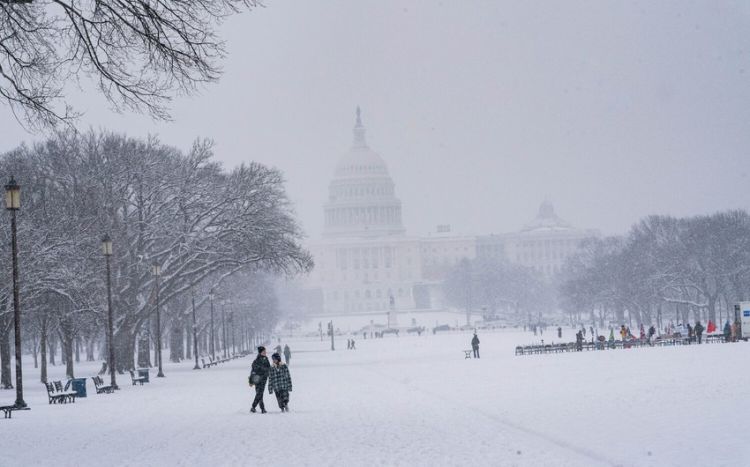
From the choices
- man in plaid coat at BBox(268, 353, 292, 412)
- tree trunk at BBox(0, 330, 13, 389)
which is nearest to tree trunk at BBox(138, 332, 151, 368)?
tree trunk at BBox(0, 330, 13, 389)

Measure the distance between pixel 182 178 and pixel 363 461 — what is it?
3972 cm

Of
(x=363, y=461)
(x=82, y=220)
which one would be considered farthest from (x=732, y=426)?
(x=82, y=220)

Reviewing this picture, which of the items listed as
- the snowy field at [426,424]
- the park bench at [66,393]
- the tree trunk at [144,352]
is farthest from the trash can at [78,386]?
the tree trunk at [144,352]

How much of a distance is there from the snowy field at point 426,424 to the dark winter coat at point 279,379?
0.64 m

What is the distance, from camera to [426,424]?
21.1m

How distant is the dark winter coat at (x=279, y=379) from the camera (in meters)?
25.5

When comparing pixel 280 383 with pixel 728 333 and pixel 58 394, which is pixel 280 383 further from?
pixel 728 333

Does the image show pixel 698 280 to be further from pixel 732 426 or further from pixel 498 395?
pixel 732 426

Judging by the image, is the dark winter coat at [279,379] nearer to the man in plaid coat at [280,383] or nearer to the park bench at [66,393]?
the man in plaid coat at [280,383]

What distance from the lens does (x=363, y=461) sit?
16000mm

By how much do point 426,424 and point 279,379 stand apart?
5.40 metres

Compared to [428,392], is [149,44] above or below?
above

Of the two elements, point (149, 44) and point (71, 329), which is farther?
point (71, 329)

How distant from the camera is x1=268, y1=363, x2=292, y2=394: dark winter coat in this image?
25541 millimetres
